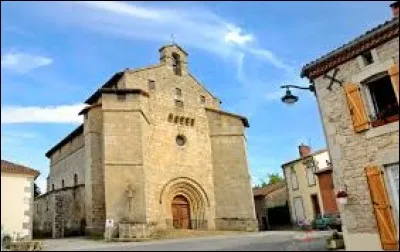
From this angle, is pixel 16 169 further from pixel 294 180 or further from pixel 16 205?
pixel 294 180

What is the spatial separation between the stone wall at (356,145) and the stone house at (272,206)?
2394 cm

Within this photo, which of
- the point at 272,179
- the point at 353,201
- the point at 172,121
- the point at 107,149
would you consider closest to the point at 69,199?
the point at 107,149

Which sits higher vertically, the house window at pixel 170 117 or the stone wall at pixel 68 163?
the house window at pixel 170 117

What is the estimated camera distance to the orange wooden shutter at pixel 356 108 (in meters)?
10.9

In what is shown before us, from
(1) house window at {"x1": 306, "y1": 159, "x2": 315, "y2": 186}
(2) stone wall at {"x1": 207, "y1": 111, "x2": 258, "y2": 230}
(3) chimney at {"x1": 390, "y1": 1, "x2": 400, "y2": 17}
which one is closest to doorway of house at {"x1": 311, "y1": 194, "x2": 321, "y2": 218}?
(1) house window at {"x1": 306, "y1": 159, "x2": 315, "y2": 186}

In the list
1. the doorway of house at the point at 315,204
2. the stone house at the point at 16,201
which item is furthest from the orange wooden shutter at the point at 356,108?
the doorway of house at the point at 315,204

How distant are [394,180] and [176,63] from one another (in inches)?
781

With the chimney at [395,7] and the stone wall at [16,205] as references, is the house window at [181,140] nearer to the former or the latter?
the stone wall at [16,205]

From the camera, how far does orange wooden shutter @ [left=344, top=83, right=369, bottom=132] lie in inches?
427

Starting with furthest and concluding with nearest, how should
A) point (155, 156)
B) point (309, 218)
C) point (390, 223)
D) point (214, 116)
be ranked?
point (309, 218) → point (214, 116) → point (155, 156) → point (390, 223)

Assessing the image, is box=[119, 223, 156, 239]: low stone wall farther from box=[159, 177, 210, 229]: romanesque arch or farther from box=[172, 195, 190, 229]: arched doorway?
box=[172, 195, 190, 229]: arched doorway

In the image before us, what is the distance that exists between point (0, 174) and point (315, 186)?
24.9 m

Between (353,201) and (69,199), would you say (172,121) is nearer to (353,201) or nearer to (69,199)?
(69,199)

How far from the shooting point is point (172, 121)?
25.7 metres
